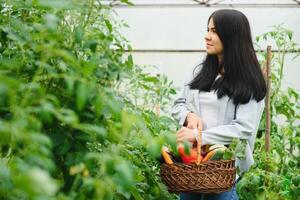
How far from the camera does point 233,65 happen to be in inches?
110

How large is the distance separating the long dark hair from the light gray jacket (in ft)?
0.11

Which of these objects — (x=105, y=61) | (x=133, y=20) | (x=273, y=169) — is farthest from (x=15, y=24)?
(x=133, y=20)

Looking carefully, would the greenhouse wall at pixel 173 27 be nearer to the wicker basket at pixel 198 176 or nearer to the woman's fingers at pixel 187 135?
the woman's fingers at pixel 187 135

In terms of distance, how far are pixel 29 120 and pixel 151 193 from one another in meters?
1.29

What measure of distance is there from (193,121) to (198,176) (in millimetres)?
294

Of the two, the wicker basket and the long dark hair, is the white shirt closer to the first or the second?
the long dark hair

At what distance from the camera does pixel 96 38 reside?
6.32 feet

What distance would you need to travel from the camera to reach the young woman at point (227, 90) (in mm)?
2713

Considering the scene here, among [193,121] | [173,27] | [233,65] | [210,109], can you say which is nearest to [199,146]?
[193,121]

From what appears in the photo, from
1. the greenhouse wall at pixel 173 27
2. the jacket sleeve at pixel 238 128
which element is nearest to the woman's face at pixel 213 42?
the jacket sleeve at pixel 238 128

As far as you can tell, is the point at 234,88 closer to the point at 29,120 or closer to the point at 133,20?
the point at 29,120

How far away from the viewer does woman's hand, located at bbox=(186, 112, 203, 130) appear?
268cm

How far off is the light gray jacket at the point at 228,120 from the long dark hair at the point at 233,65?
34 millimetres

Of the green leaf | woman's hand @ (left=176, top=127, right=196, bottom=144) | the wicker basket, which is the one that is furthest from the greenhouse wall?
the green leaf
